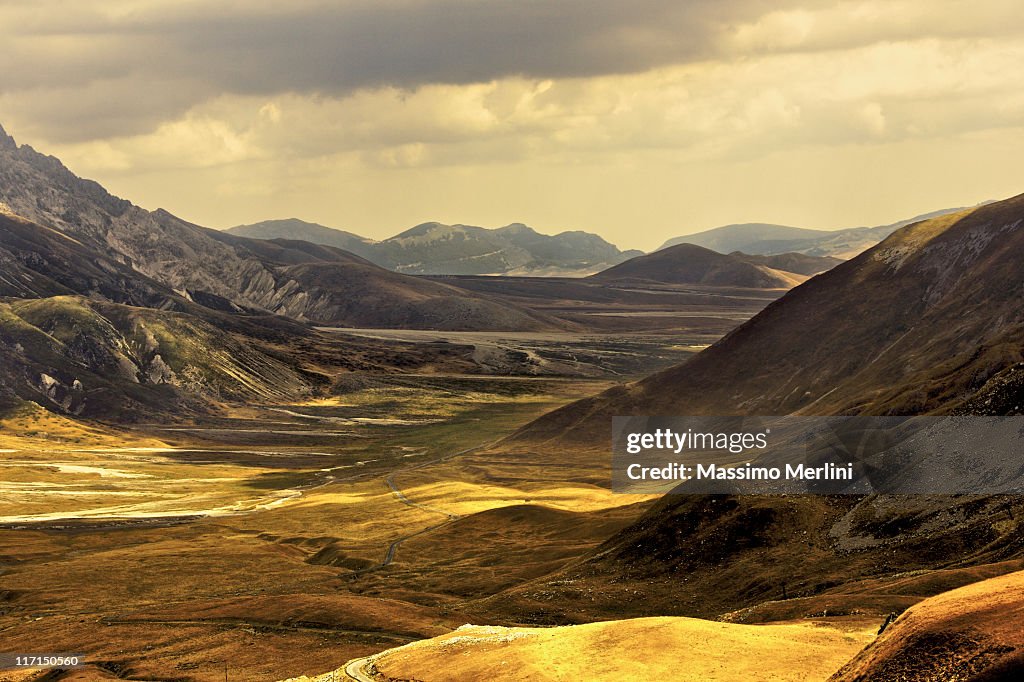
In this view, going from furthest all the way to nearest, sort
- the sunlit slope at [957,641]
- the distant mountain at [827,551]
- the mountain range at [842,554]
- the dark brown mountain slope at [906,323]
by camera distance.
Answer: the dark brown mountain slope at [906,323]
the distant mountain at [827,551]
the mountain range at [842,554]
the sunlit slope at [957,641]

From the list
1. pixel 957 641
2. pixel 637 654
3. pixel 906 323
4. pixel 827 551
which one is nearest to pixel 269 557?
pixel 827 551

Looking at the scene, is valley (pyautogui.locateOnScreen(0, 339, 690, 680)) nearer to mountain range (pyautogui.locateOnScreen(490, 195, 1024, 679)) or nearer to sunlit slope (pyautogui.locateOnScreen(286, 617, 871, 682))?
mountain range (pyautogui.locateOnScreen(490, 195, 1024, 679))

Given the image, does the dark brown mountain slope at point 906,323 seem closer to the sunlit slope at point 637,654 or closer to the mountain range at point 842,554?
the mountain range at point 842,554

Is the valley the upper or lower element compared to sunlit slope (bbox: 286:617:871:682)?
lower

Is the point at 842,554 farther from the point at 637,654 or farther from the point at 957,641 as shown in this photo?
the point at 957,641

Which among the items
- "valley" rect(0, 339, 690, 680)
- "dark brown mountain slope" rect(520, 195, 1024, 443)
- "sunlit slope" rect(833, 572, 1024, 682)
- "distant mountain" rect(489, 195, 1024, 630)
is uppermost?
"dark brown mountain slope" rect(520, 195, 1024, 443)

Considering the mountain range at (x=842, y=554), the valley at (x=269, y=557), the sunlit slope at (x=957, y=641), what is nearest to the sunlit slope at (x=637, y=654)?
the sunlit slope at (x=957, y=641)

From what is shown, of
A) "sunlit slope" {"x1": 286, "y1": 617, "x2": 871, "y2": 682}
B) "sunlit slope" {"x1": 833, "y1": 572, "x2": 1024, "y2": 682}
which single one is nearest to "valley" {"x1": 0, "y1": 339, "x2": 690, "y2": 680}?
"sunlit slope" {"x1": 286, "y1": 617, "x2": 871, "y2": 682}

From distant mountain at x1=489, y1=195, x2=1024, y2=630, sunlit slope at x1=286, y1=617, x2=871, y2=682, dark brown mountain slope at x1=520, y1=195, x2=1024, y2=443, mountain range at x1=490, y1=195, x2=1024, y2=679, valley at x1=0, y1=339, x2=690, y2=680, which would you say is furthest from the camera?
dark brown mountain slope at x1=520, y1=195, x2=1024, y2=443
